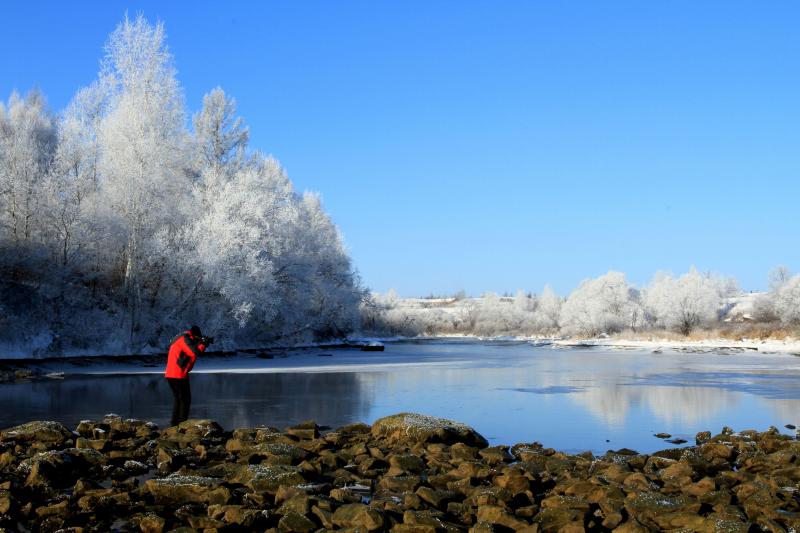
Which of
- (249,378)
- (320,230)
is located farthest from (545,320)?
(249,378)

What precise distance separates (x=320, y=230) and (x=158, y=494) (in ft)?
166

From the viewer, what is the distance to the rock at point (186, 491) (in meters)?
7.45

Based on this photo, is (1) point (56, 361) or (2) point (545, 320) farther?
(2) point (545, 320)

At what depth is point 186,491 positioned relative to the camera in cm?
766

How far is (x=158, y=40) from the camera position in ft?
118

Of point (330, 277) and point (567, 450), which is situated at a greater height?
point (330, 277)

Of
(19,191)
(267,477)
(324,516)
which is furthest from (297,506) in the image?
(19,191)

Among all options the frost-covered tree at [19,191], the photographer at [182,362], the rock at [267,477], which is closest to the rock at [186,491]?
the rock at [267,477]

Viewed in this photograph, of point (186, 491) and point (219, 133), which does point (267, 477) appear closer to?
point (186, 491)

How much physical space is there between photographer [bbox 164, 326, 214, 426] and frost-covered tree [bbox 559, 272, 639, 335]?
3216 inches

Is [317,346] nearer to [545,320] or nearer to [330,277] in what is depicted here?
[330,277]

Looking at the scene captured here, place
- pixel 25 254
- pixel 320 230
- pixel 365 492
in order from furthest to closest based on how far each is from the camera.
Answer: pixel 320 230 → pixel 25 254 → pixel 365 492

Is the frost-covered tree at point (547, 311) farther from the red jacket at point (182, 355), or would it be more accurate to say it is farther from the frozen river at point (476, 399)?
the red jacket at point (182, 355)

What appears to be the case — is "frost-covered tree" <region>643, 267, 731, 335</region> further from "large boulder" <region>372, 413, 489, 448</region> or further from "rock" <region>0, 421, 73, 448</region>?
"rock" <region>0, 421, 73, 448</region>
